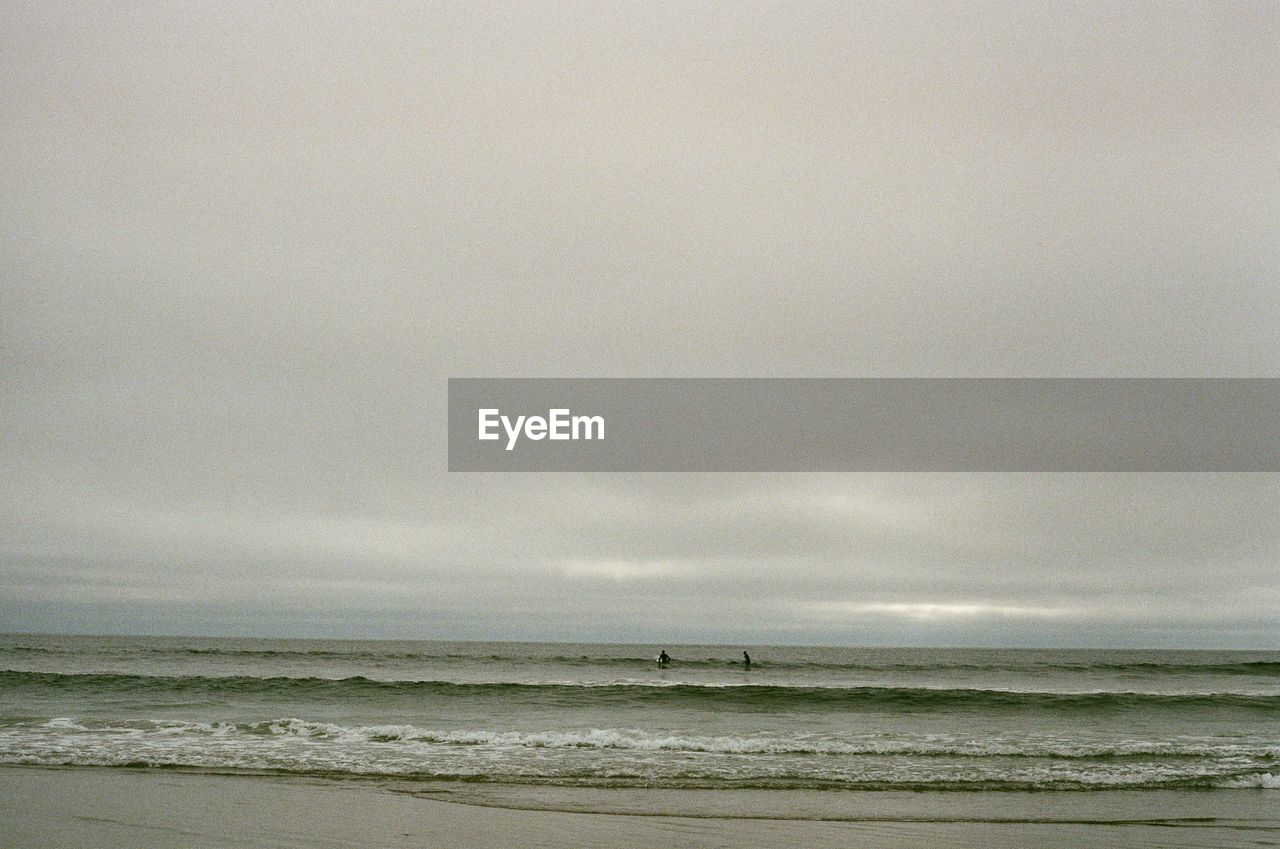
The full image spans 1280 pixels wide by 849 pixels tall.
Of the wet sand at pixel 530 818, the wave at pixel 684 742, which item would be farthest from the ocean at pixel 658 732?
the wet sand at pixel 530 818

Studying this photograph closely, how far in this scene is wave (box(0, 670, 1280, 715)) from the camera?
27062mm

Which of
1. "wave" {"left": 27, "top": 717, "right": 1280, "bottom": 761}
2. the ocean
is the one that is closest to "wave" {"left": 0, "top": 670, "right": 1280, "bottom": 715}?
the ocean

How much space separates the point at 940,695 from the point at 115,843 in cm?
2443

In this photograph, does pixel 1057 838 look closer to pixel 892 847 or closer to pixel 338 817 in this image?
pixel 892 847

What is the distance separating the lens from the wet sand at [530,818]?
9742mm

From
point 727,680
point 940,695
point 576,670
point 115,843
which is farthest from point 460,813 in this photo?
point 576,670

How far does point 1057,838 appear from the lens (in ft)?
33.9

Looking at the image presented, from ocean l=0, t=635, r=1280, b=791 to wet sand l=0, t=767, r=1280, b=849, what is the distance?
1112 mm

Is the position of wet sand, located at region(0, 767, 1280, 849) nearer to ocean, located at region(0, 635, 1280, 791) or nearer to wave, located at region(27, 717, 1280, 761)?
ocean, located at region(0, 635, 1280, 791)

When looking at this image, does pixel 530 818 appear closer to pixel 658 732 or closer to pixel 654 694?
pixel 658 732

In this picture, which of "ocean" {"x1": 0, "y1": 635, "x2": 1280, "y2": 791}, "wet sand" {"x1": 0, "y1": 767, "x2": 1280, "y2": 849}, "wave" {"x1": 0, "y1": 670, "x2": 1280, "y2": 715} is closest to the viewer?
"wet sand" {"x1": 0, "y1": 767, "x2": 1280, "y2": 849}

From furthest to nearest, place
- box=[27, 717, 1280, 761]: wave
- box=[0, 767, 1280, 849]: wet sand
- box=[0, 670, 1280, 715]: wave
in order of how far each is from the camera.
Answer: box=[0, 670, 1280, 715]: wave, box=[27, 717, 1280, 761]: wave, box=[0, 767, 1280, 849]: wet sand

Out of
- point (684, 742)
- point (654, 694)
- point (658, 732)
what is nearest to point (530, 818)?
point (684, 742)

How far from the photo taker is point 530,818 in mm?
10836
